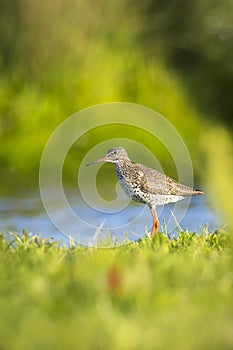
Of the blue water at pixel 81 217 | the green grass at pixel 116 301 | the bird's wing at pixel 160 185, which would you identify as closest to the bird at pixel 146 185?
the bird's wing at pixel 160 185

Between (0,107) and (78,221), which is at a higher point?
(0,107)

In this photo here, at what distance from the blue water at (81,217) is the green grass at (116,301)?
11.2 ft

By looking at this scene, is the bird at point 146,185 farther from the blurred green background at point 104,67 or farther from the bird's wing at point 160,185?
the blurred green background at point 104,67

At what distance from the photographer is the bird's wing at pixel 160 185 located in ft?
22.2

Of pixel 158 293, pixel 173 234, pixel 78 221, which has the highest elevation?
pixel 78 221

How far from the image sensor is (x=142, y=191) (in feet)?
22.3

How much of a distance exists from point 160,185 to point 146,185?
3.7 inches

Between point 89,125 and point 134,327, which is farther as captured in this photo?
point 89,125

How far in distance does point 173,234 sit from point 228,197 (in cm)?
172

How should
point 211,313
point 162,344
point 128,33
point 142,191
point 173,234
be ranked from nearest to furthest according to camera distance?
point 162,344
point 211,313
point 173,234
point 142,191
point 128,33

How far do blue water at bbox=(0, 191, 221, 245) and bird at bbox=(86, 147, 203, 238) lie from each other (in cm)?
103

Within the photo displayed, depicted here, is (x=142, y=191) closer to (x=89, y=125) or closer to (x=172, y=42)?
(x=89, y=125)

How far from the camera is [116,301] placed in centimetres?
378

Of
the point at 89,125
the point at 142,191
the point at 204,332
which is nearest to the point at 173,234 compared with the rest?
the point at 142,191
